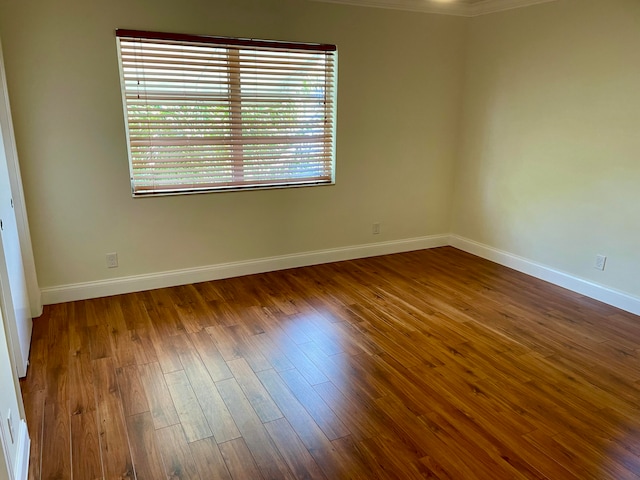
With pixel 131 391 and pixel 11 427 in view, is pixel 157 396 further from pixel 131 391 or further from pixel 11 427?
pixel 11 427

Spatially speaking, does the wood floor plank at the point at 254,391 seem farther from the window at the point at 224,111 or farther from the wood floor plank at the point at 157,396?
the window at the point at 224,111

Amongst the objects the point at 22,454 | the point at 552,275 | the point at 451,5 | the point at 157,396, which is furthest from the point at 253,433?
the point at 451,5

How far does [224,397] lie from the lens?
2.35 metres

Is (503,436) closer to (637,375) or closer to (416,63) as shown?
(637,375)

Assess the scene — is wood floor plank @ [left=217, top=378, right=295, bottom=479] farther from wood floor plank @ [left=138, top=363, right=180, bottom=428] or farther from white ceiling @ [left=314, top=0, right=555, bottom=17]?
white ceiling @ [left=314, top=0, right=555, bottom=17]

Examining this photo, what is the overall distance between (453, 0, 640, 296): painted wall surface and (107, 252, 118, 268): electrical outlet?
11.4 ft

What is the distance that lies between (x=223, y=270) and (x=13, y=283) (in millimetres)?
1731

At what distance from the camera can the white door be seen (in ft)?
7.47

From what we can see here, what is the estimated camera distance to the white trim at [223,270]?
3490 mm

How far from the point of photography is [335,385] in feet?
8.11

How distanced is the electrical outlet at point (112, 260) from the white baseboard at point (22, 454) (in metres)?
1.73

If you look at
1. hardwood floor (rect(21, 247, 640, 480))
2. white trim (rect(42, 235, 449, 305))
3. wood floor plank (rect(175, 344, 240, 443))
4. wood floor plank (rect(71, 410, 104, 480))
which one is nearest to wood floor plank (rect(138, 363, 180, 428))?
hardwood floor (rect(21, 247, 640, 480))

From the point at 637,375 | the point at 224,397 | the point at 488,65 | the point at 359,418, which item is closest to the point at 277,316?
the point at 224,397

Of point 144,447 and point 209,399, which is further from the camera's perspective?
point 209,399
